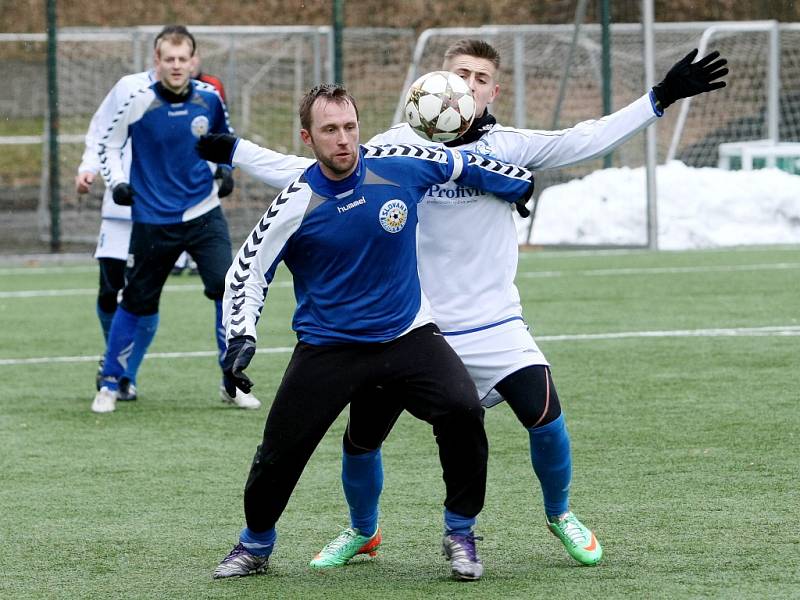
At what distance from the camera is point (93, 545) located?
5375mm

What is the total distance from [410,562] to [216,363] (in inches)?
195

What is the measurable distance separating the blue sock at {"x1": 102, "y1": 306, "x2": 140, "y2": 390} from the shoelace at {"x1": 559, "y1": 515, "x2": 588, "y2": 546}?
3932 mm

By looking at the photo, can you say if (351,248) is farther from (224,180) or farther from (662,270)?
(662,270)

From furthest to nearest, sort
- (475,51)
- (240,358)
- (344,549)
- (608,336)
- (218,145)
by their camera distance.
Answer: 1. (608,336)
2. (218,145)
3. (475,51)
4. (344,549)
5. (240,358)

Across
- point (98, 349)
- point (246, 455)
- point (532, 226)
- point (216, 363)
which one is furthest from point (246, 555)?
point (532, 226)

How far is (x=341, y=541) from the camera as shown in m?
5.14

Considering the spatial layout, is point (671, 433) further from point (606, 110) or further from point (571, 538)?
point (606, 110)

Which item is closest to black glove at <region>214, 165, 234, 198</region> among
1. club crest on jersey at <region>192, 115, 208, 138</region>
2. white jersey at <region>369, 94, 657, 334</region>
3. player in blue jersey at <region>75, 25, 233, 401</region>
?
player in blue jersey at <region>75, 25, 233, 401</region>

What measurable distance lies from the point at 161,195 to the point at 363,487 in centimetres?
359

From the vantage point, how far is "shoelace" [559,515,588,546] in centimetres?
495

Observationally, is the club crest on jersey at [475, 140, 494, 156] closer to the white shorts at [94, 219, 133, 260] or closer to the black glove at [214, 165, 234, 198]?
the black glove at [214, 165, 234, 198]

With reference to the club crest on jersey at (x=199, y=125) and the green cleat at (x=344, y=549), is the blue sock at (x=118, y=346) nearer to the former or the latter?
the club crest on jersey at (x=199, y=125)

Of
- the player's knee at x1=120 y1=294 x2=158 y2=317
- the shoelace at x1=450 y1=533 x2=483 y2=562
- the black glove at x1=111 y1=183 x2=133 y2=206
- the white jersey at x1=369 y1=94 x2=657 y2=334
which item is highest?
the black glove at x1=111 y1=183 x2=133 y2=206

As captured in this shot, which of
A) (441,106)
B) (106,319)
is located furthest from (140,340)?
(441,106)
